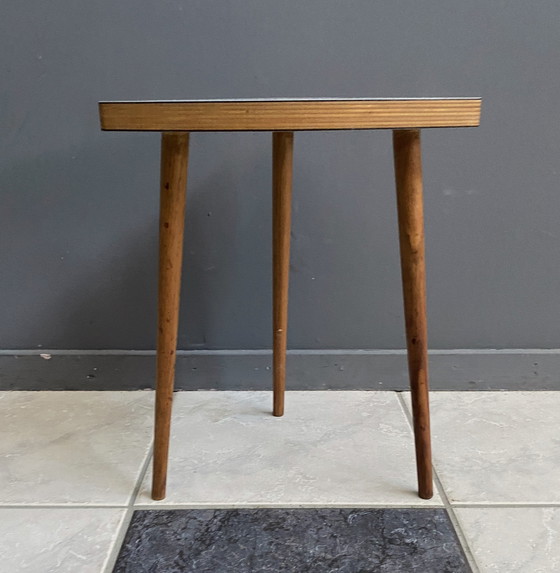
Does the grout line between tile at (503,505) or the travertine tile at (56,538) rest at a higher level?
the grout line between tile at (503,505)

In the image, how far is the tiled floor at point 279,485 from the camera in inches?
26.8

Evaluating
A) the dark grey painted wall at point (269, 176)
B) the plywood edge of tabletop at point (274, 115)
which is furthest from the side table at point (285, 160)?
the dark grey painted wall at point (269, 176)

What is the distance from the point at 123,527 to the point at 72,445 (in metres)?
0.23

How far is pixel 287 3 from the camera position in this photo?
3.22 feet

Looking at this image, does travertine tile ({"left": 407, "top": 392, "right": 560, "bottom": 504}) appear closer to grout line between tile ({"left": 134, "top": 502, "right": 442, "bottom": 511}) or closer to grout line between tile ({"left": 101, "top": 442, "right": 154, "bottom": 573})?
grout line between tile ({"left": 134, "top": 502, "right": 442, "bottom": 511})

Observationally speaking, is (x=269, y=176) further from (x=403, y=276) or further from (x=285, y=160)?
(x=403, y=276)

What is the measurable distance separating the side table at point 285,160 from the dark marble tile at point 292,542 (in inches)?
2.4

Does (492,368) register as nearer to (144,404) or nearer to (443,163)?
(443,163)

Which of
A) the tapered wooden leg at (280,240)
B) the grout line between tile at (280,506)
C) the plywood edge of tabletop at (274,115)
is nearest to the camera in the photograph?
the plywood edge of tabletop at (274,115)

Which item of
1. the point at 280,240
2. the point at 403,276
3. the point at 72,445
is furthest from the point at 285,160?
the point at 72,445

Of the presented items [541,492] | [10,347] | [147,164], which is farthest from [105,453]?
[541,492]

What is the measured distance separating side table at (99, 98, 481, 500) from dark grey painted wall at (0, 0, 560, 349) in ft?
0.57

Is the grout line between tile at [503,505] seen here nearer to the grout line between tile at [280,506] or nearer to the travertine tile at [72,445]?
the grout line between tile at [280,506]

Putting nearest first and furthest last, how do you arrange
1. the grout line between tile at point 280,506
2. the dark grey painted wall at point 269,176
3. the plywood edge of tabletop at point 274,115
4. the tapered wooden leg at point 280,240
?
the plywood edge of tabletop at point 274,115
the grout line between tile at point 280,506
the tapered wooden leg at point 280,240
the dark grey painted wall at point 269,176
